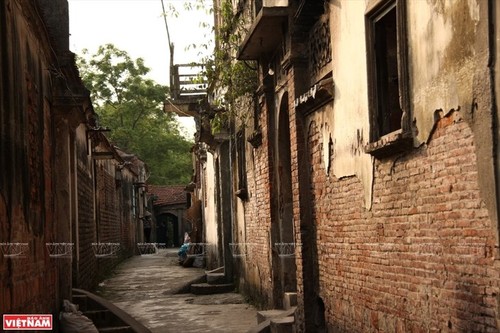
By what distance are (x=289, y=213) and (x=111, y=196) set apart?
1636 centimetres

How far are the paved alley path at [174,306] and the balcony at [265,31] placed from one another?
435 centimetres

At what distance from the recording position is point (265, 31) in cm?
1045

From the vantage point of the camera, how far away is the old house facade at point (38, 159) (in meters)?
6.57

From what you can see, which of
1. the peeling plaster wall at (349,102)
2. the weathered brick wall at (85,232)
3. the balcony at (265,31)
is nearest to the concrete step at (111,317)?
the weathered brick wall at (85,232)

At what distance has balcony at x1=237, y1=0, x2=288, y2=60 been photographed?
32.3ft

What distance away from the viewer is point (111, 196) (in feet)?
88.8

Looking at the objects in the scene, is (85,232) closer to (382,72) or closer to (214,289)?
(214,289)

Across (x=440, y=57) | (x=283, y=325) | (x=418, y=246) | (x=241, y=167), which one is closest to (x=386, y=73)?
(x=440, y=57)

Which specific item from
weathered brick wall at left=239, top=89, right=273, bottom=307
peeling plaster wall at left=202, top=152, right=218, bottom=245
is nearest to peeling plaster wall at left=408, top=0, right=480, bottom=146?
weathered brick wall at left=239, top=89, right=273, bottom=307

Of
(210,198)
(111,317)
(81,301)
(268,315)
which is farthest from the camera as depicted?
(210,198)

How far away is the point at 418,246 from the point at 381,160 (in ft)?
3.57

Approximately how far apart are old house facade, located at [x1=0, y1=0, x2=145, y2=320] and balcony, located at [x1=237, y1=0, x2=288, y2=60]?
260 centimetres

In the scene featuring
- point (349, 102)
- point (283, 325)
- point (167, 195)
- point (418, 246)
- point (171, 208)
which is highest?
point (167, 195)

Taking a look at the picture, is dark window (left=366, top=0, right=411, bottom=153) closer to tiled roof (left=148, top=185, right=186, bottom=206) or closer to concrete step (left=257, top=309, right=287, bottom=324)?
concrete step (left=257, top=309, right=287, bottom=324)
